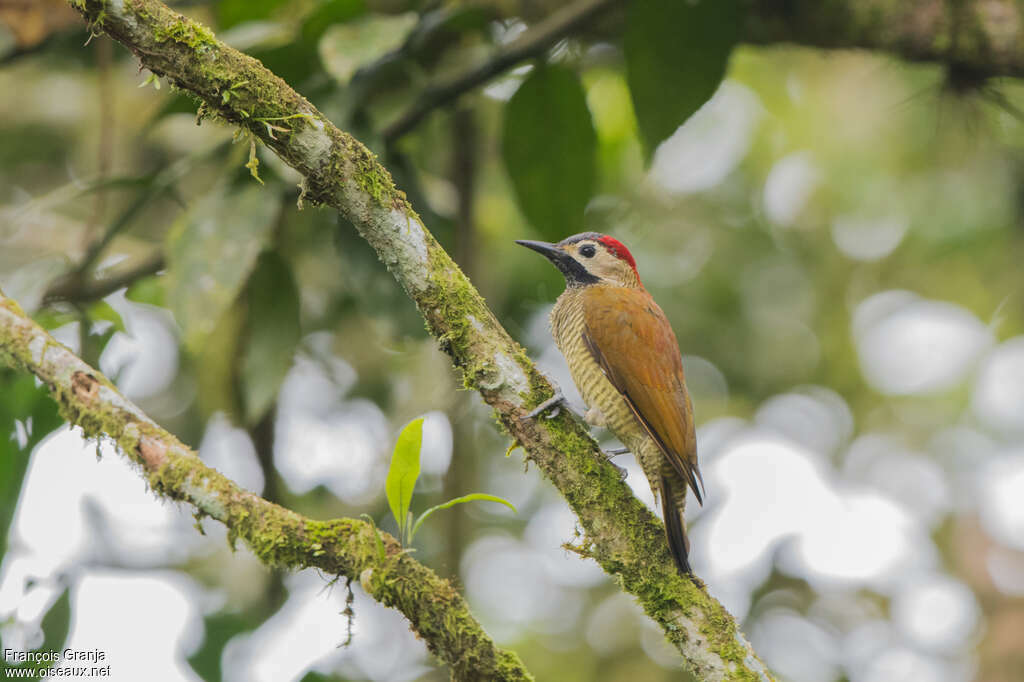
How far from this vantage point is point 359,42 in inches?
138

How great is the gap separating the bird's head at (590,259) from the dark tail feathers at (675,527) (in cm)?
110

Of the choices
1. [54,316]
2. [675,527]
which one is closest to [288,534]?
[675,527]

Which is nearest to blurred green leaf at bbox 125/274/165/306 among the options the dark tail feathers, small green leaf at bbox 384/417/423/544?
the dark tail feathers

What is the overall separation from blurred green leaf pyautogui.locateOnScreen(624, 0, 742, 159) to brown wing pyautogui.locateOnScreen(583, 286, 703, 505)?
1.96ft

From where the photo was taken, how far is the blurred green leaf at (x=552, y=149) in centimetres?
398

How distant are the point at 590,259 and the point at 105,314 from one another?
200 centimetres

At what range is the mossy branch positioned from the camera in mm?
2174

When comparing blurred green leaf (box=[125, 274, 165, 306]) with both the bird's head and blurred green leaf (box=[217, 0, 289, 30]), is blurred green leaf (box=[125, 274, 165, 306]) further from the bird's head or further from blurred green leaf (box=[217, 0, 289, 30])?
the bird's head

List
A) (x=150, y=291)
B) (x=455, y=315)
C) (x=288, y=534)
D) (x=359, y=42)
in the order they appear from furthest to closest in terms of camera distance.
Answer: (x=150, y=291) < (x=359, y=42) < (x=455, y=315) < (x=288, y=534)

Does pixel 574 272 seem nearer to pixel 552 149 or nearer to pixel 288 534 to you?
pixel 552 149

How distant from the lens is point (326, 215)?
443cm

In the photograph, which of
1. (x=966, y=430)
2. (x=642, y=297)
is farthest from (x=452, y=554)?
(x=966, y=430)

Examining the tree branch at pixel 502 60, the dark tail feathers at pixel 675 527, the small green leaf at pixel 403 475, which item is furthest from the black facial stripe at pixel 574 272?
the small green leaf at pixel 403 475

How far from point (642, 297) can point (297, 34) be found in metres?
1.77
